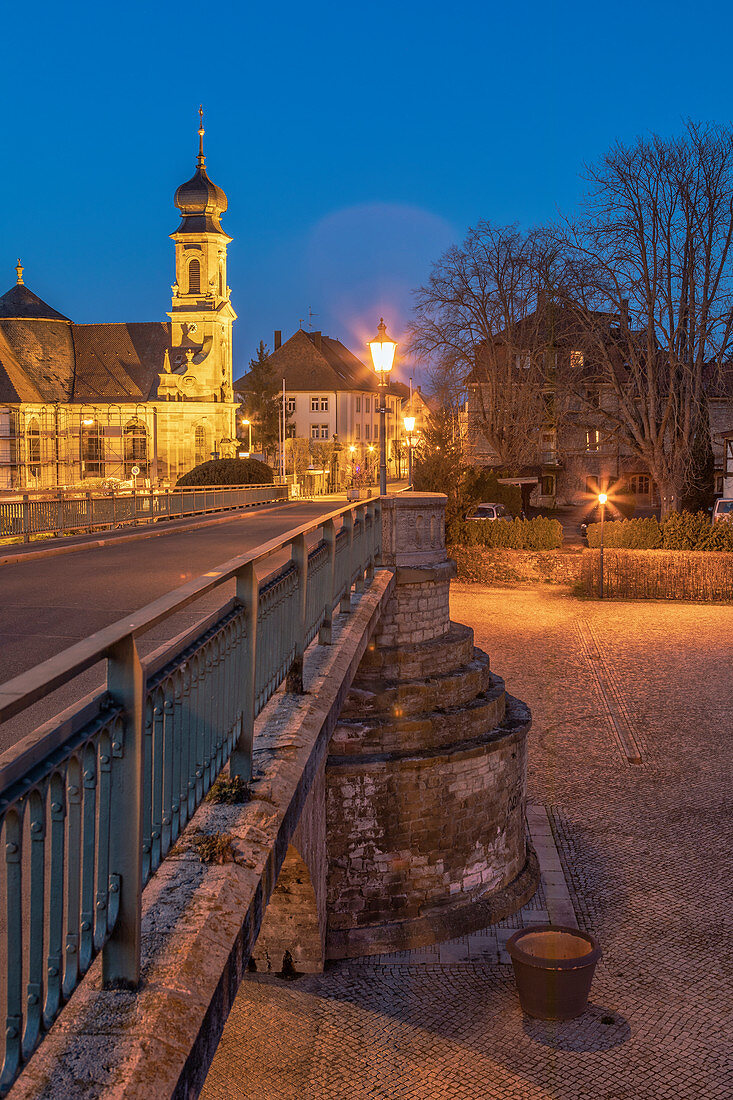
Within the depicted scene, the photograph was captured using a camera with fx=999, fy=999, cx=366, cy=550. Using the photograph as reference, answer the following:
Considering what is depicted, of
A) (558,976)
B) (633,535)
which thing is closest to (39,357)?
(633,535)

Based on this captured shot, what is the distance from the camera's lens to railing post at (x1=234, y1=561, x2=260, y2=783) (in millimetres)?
4785

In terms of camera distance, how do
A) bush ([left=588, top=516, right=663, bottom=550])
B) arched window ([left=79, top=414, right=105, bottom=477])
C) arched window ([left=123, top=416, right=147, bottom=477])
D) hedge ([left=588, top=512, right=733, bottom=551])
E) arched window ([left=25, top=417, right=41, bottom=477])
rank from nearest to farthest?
hedge ([left=588, top=512, right=733, bottom=551]), bush ([left=588, top=516, right=663, bottom=550]), arched window ([left=25, top=417, right=41, bottom=477]), arched window ([left=123, top=416, right=147, bottom=477]), arched window ([left=79, top=414, right=105, bottom=477])

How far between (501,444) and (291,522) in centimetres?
2066

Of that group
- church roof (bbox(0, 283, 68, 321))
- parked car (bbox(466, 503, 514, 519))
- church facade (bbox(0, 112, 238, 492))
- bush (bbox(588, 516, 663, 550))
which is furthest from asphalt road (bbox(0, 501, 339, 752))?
church roof (bbox(0, 283, 68, 321))

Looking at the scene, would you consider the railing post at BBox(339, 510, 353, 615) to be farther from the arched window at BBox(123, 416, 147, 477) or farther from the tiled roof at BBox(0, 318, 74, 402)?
the tiled roof at BBox(0, 318, 74, 402)

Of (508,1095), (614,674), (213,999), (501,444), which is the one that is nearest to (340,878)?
(508,1095)

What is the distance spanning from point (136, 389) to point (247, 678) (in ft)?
256

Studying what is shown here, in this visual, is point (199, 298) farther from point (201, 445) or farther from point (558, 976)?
point (558, 976)

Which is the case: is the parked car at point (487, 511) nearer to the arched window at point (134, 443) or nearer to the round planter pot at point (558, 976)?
the round planter pot at point (558, 976)

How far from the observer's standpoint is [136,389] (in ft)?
261

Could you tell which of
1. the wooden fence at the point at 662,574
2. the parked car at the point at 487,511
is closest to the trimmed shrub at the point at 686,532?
the wooden fence at the point at 662,574

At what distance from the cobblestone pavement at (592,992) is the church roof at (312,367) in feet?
237

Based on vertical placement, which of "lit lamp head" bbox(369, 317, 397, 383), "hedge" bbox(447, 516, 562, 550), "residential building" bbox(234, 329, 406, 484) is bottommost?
"hedge" bbox(447, 516, 562, 550)

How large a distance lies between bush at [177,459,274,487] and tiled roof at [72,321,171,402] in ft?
109
